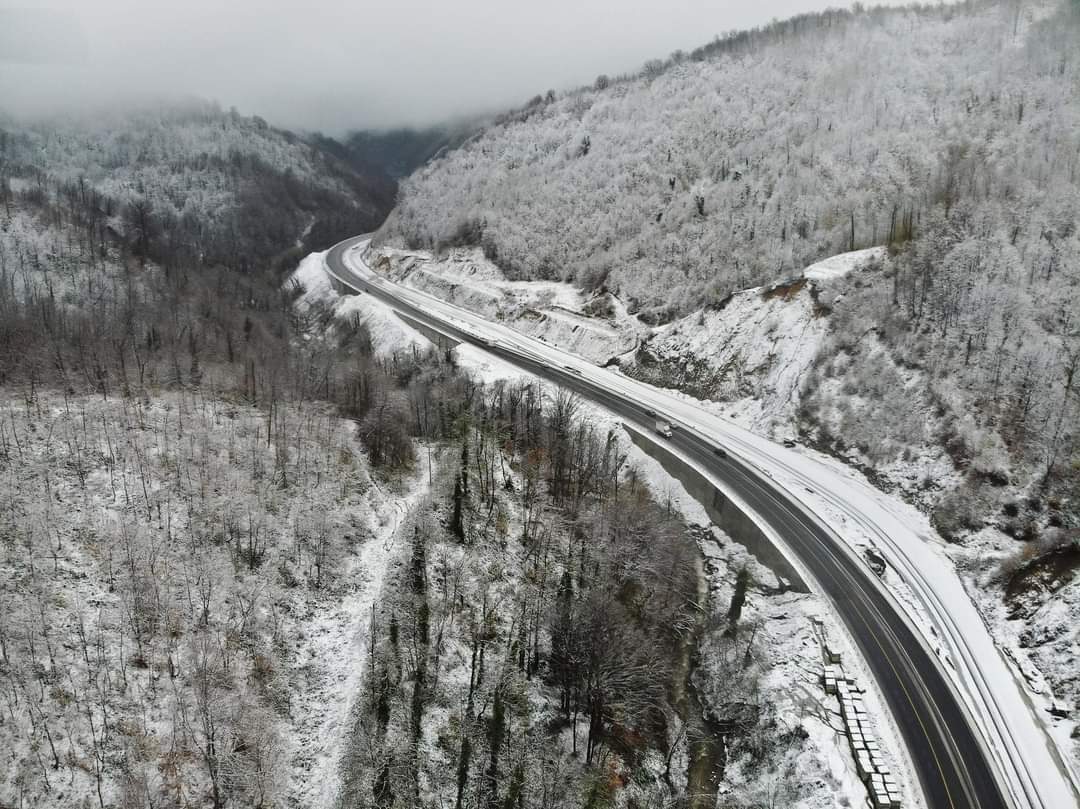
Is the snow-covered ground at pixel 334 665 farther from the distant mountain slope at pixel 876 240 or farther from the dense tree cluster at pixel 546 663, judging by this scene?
the distant mountain slope at pixel 876 240

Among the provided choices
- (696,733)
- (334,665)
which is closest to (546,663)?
(696,733)

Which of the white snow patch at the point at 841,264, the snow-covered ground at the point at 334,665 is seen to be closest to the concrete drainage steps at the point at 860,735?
the snow-covered ground at the point at 334,665

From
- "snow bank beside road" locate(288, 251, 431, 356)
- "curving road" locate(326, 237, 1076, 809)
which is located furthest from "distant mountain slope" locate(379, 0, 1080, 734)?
"snow bank beside road" locate(288, 251, 431, 356)

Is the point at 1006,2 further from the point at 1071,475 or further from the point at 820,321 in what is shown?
the point at 1071,475

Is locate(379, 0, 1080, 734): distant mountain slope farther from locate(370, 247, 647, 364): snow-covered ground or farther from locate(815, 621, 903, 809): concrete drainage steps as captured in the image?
locate(815, 621, 903, 809): concrete drainage steps

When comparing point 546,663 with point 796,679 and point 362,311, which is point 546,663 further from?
point 362,311

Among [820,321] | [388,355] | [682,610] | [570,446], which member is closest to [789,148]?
[820,321]
